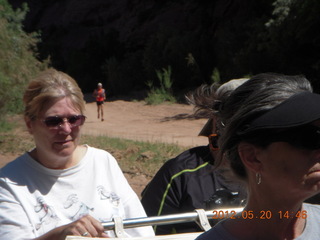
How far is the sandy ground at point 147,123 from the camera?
618 inches

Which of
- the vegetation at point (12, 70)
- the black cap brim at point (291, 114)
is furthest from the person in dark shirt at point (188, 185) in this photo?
the vegetation at point (12, 70)

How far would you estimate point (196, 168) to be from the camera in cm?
287

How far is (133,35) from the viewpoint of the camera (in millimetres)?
35531

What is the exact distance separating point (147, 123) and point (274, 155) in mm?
17942

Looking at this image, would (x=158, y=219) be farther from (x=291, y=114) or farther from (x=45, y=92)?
(x=45, y=92)

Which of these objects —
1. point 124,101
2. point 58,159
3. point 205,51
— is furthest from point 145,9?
point 58,159

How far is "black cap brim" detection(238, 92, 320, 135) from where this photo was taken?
1.47m

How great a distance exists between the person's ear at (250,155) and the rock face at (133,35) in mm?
24201

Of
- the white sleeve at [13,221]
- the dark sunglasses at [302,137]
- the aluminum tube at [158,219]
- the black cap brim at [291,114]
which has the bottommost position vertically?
the white sleeve at [13,221]

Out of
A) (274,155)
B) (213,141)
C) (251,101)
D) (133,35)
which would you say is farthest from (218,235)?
(133,35)

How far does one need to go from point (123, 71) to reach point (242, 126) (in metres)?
29.0

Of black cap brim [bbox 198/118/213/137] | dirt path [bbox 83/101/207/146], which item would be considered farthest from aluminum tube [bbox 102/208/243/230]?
dirt path [bbox 83/101/207/146]

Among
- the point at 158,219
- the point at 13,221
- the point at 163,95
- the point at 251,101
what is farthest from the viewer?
the point at 163,95
